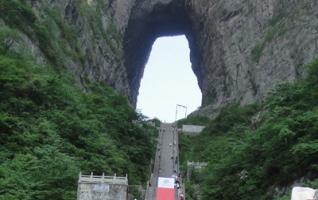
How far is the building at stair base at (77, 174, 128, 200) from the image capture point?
24.8 m

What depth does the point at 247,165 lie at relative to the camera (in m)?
27.0

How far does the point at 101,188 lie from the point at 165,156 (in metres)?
20.5

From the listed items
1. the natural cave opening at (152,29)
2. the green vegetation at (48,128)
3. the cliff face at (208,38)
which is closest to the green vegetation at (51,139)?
the green vegetation at (48,128)

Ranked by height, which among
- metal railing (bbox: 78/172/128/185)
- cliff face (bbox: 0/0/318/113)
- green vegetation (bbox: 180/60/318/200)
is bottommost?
metal railing (bbox: 78/172/128/185)

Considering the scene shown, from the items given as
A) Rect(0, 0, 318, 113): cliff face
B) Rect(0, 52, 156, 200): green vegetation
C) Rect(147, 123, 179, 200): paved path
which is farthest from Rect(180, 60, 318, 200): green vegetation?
Rect(0, 0, 318, 113): cliff face

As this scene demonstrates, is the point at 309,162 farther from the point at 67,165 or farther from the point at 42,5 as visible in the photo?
the point at 42,5

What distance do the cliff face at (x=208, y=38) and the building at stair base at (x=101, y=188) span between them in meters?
19.6

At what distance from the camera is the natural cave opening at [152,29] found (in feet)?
270

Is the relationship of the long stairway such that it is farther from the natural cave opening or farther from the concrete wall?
the natural cave opening

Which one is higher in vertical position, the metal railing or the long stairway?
the long stairway

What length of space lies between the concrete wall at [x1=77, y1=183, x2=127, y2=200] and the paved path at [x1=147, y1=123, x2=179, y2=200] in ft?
10.8

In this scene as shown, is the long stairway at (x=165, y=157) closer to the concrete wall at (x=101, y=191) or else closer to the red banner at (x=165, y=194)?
the red banner at (x=165, y=194)

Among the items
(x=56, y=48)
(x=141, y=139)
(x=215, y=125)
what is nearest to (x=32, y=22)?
(x=56, y=48)

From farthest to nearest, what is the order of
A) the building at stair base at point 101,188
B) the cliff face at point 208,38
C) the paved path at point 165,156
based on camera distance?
the cliff face at point 208,38 < the paved path at point 165,156 < the building at stair base at point 101,188
